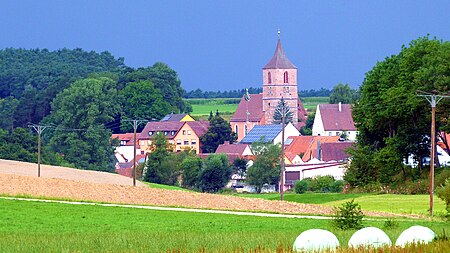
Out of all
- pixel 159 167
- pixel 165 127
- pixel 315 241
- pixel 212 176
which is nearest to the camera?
pixel 315 241

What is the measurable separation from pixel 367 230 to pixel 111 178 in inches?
2913

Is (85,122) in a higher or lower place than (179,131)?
higher

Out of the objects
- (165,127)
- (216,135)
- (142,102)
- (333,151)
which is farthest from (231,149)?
(165,127)

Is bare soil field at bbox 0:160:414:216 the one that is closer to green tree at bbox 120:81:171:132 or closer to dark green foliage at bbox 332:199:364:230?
dark green foliage at bbox 332:199:364:230

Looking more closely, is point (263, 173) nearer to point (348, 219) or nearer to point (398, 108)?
point (398, 108)

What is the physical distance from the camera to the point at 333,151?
16088cm

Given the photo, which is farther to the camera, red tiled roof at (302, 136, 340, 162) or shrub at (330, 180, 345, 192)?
red tiled roof at (302, 136, 340, 162)

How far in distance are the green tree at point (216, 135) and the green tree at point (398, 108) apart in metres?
86.6

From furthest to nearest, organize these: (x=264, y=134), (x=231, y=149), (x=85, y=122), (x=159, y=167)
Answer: (x=264, y=134), (x=231, y=149), (x=85, y=122), (x=159, y=167)

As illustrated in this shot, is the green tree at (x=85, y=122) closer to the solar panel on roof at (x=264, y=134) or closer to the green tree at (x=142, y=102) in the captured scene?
the green tree at (x=142, y=102)

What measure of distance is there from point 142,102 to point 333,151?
37688mm

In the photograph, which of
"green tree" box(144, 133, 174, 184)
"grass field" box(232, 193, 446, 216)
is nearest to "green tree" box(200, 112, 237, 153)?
"green tree" box(144, 133, 174, 184)

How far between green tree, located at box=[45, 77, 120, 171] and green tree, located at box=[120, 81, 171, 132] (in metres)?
7.39

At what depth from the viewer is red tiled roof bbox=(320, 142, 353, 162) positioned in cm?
15888
